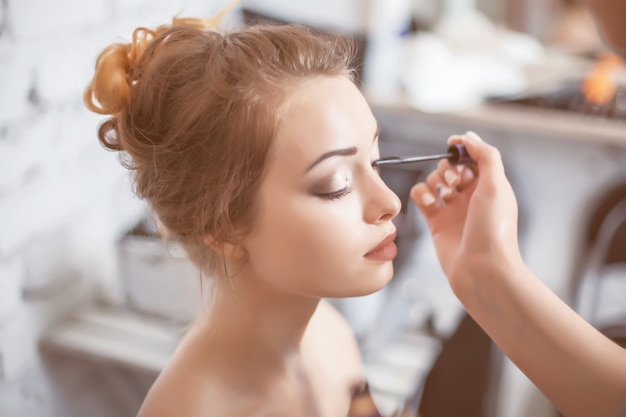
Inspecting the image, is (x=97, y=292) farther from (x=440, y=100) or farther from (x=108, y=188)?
(x=440, y=100)

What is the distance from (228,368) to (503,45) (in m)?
1.28

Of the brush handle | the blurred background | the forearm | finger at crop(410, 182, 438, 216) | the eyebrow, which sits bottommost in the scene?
the blurred background

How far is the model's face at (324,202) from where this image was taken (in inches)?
24.0

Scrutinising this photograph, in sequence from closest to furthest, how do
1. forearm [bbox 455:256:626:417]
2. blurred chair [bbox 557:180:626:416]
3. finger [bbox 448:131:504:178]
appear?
forearm [bbox 455:256:626:417] < finger [bbox 448:131:504:178] < blurred chair [bbox 557:180:626:416]

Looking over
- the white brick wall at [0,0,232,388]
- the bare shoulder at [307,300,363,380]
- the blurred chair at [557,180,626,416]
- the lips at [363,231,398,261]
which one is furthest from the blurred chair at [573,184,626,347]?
the white brick wall at [0,0,232,388]

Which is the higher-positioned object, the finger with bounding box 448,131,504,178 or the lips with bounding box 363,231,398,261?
the finger with bounding box 448,131,504,178

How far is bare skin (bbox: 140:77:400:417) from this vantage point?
613 millimetres

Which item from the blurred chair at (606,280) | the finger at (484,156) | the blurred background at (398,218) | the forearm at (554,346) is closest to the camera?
the forearm at (554,346)

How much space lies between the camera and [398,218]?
110 centimetres

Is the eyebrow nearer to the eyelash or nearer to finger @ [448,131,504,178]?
the eyelash

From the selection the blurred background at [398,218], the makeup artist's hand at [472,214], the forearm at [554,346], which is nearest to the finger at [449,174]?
the makeup artist's hand at [472,214]

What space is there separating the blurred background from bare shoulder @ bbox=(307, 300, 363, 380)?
0.08 metres

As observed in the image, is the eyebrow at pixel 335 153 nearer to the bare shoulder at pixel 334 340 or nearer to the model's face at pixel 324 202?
the model's face at pixel 324 202

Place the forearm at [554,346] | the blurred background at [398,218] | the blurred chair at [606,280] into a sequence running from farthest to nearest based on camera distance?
the blurred chair at [606,280] < the blurred background at [398,218] < the forearm at [554,346]
